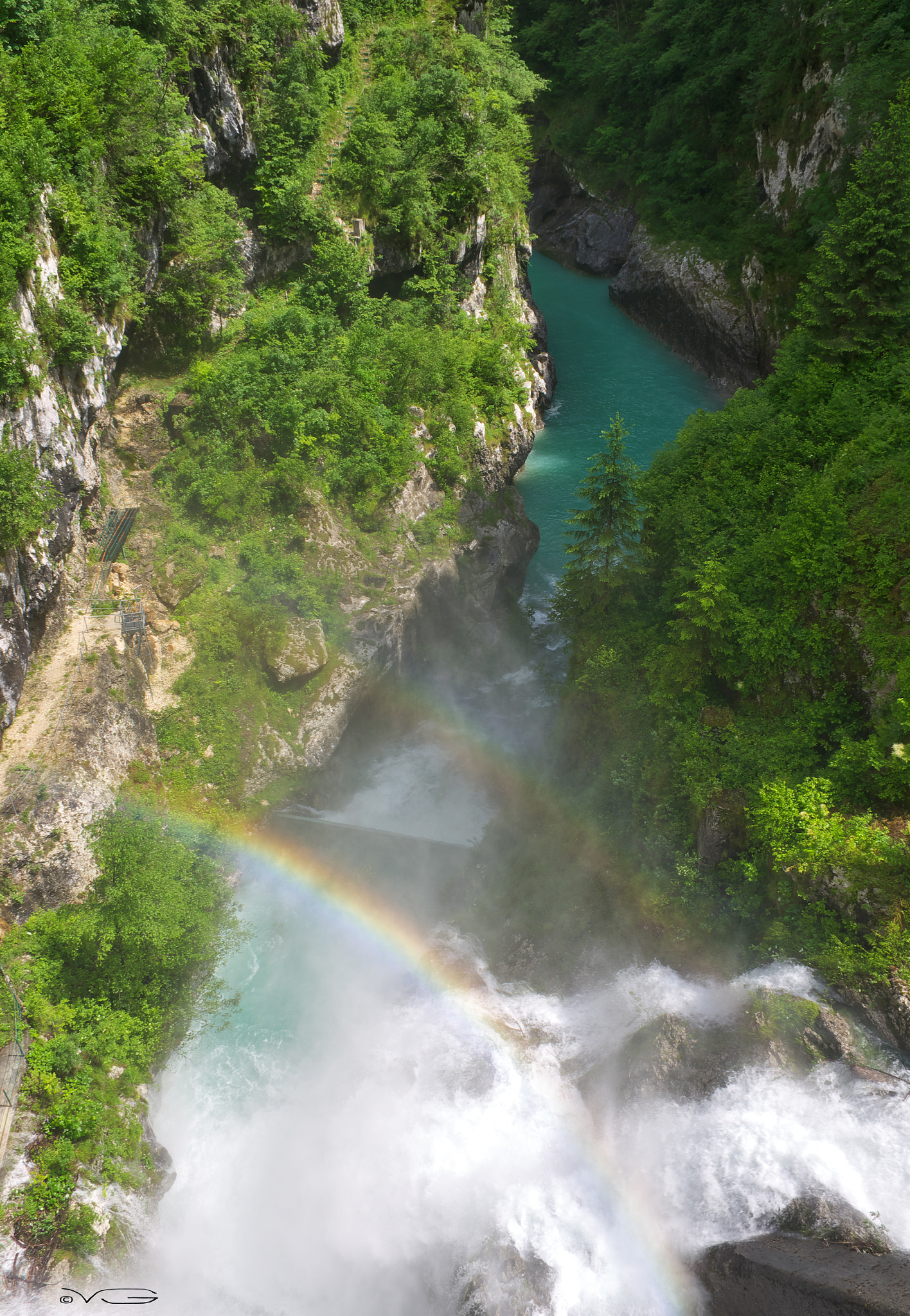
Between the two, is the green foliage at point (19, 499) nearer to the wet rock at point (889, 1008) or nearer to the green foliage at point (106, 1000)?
the green foliage at point (106, 1000)

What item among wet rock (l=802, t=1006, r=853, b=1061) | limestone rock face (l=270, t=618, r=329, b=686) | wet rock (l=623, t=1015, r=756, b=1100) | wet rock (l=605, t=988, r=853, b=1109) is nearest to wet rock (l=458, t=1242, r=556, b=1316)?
wet rock (l=605, t=988, r=853, b=1109)

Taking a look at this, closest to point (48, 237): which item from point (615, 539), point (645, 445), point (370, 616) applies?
point (370, 616)

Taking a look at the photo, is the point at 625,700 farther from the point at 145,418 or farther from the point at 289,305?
the point at 289,305

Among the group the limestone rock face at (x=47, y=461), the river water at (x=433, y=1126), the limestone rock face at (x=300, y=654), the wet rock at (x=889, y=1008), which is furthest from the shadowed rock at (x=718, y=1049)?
the limestone rock face at (x=47, y=461)

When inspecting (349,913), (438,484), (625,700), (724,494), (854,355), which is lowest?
(349,913)

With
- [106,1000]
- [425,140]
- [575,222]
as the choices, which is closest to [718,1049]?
[106,1000]

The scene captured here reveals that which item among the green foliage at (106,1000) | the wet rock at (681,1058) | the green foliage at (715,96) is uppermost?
the green foliage at (715,96)

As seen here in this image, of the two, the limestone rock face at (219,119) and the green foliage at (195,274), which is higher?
the limestone rock face at (219,119)
